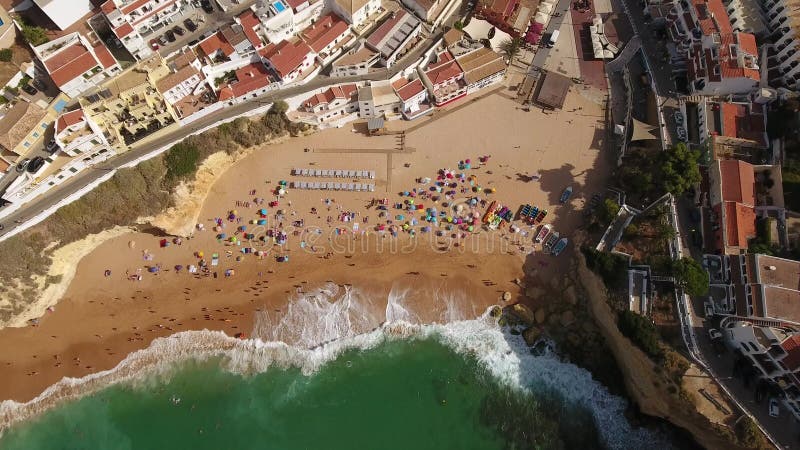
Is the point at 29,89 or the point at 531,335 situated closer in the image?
the point at 29,89

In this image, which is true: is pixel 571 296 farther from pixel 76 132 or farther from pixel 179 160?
pixel 76 132

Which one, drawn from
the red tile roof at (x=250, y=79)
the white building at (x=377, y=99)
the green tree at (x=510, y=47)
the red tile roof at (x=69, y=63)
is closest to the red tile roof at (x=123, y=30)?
the red tile roof at (x=69, y=63)

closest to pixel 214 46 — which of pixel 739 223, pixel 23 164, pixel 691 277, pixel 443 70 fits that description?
pixel 23 164

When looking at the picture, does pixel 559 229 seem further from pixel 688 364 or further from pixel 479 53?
pixel 479 53

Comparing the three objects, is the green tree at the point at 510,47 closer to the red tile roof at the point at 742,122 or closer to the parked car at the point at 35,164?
the red tile roof at the point at 742,122

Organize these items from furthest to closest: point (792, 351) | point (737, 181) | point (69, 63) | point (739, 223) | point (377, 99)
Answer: point (377, 99) → point (69, 63) → point (737, 181) → point (739, 223) → point (792, 351)

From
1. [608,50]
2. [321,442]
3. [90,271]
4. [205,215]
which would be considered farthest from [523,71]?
[90,271]

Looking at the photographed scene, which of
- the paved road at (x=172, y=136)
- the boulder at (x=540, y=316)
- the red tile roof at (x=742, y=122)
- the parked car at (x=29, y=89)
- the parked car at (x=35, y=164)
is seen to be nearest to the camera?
the parked car at (x=35, y=164)
